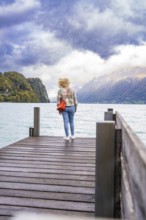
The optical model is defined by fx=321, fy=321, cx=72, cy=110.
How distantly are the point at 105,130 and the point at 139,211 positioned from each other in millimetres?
1274

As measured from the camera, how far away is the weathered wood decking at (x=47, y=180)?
11.2 ft

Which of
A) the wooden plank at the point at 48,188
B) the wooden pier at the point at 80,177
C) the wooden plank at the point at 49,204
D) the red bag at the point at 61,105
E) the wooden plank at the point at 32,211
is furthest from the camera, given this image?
the red bag at the point at 61,105

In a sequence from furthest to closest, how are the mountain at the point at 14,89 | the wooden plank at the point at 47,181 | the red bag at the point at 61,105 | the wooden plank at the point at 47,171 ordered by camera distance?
the mountain at the point at 14,89 < the red bag at the point at 61,105 < the wooden plank at the point at 47,171 < the wooden plank at the point at 47,181

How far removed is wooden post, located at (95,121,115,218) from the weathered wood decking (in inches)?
33.2

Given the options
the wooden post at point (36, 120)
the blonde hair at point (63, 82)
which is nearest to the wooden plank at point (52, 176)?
the blonde hair at point (63, 82)

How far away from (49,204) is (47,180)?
1.03m

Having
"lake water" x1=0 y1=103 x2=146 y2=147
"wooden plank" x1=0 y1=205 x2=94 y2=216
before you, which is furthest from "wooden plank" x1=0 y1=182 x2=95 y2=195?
"lake water" x1=0 y1=103 x2=146 y2=147

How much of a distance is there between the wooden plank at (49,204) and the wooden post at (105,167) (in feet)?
3.15

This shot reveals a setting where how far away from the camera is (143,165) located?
101 cm

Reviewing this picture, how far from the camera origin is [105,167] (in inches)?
94.4

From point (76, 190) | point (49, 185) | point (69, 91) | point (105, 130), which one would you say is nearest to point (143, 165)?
point (105, 130)

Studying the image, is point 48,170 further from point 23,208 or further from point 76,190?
point 23,208

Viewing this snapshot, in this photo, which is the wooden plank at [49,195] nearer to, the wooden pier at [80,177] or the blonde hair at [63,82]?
the wooden pier at [80,177]

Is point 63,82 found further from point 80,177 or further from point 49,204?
point 49,204
